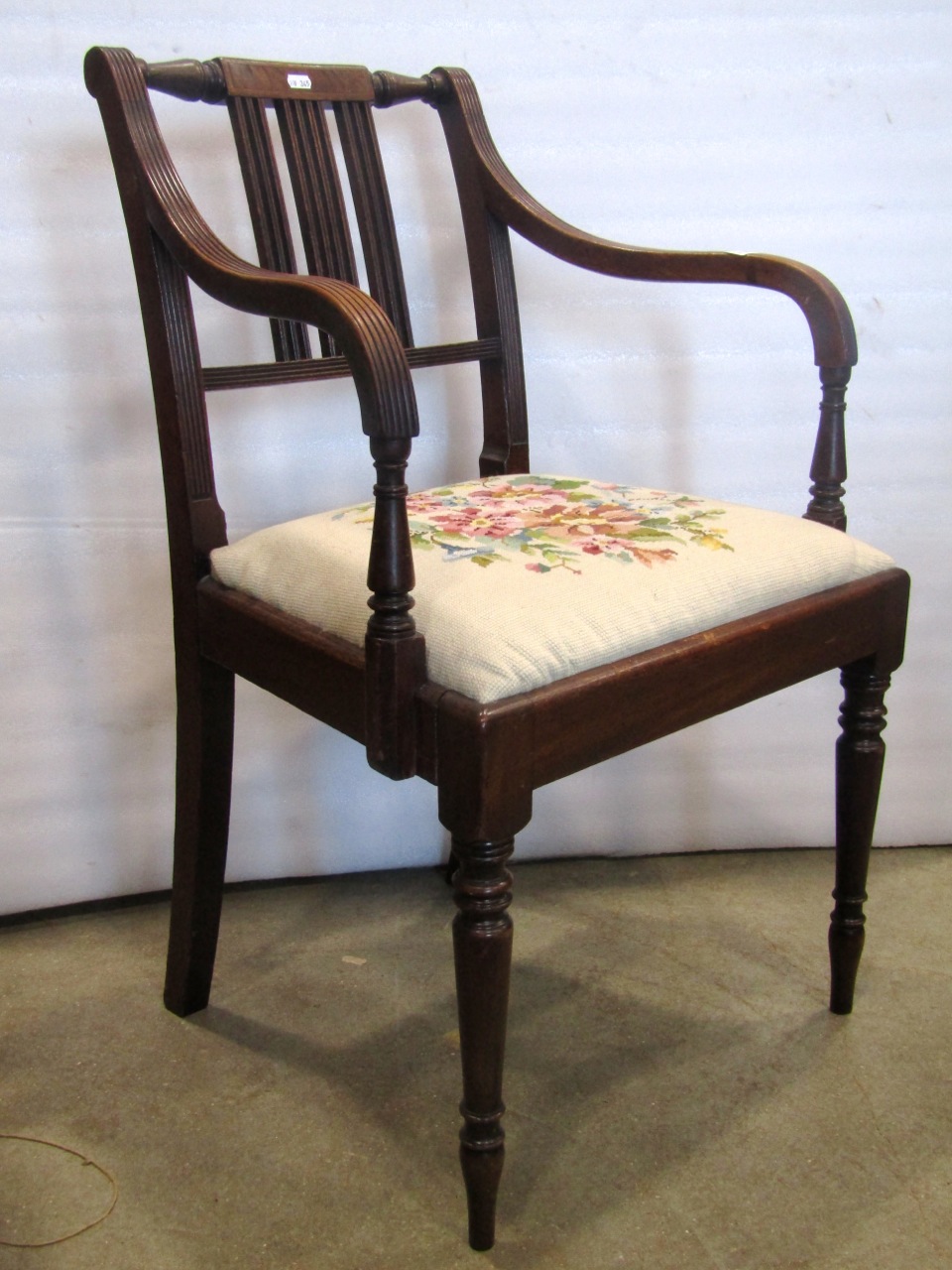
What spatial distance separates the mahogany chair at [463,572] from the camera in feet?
2.74

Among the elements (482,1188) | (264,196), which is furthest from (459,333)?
(482,1188)

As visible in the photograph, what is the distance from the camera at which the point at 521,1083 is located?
116 centimetres

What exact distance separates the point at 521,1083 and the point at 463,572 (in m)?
0.53

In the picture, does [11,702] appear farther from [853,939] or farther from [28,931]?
[853,939]

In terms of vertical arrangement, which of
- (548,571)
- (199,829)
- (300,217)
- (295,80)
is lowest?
(199,829)

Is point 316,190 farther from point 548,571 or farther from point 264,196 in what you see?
point 548,571

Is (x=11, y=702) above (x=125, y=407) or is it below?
below

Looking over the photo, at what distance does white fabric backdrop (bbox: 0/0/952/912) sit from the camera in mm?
1287

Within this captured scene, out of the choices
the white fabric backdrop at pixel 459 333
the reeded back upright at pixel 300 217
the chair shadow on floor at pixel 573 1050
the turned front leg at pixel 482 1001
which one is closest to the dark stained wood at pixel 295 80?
the reeded back upright at pixel 300 217

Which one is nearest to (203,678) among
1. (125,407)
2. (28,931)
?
(125,407)

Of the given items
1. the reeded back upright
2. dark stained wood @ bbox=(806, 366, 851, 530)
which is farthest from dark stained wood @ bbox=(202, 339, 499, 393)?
dark stained wood @ bbox=(806, 366, 851, 530)

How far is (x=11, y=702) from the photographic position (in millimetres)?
1395

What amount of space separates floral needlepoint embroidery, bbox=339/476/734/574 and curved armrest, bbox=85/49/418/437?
0.17 meters

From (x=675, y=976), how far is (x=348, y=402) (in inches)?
28.1
